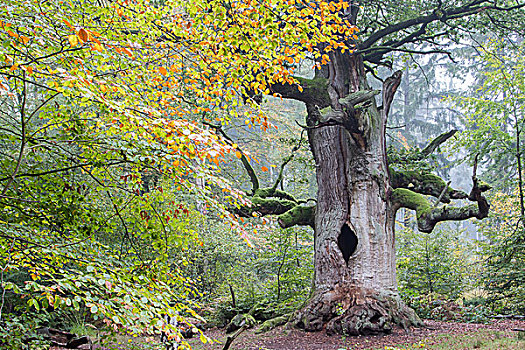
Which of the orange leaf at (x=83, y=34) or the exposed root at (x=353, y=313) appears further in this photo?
the exposed root at (x=353, y=313)

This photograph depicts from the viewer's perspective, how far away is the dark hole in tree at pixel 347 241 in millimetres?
7867

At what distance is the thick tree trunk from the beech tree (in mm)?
19

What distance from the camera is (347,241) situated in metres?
8.08

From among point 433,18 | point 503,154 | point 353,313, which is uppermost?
point 433,18

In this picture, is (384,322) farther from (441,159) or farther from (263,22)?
(441,159)

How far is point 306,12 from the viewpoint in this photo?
505cm

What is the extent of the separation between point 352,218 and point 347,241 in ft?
1.93

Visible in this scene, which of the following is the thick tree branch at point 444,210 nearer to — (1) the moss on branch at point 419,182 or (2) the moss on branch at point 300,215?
(1) the moss on branch at point 419,182

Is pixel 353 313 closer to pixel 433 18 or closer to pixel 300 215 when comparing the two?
pixel 300 215

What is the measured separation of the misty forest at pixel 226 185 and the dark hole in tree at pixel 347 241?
0.04 metres

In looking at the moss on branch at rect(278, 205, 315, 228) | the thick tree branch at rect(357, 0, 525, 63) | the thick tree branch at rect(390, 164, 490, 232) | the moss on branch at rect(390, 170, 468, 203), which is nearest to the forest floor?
the thick tree branch at rect(390, 164, 490, 232)

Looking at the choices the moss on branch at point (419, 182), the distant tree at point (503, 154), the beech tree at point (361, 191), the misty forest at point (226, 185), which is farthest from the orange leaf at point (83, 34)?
the distant tree at point (503, 154)

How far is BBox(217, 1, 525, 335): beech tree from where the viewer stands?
7191mm

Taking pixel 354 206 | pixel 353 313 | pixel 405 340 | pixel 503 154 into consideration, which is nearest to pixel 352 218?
pixel 354 206
